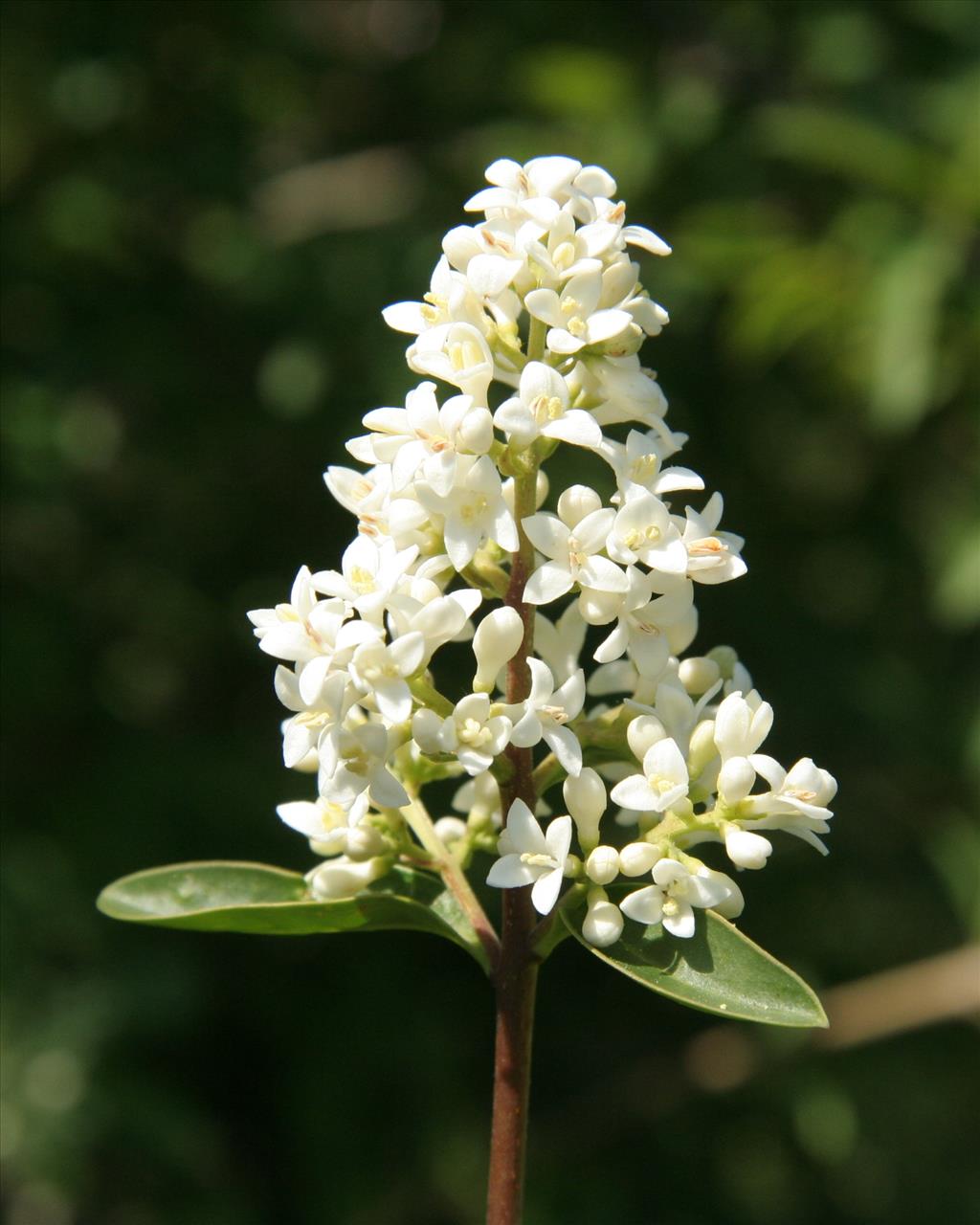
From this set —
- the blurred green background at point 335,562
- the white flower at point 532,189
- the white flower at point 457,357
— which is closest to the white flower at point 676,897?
the white flower at point 457,357

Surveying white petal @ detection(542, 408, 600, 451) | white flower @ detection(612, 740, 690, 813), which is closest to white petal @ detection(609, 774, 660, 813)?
white flower @ detection(612, 740, 690, 813)

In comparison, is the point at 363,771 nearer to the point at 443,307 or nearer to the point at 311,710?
the point at 311,710

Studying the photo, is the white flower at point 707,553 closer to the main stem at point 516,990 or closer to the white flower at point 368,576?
the main stem at point 516,990

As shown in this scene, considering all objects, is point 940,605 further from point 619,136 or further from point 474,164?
point 474,164

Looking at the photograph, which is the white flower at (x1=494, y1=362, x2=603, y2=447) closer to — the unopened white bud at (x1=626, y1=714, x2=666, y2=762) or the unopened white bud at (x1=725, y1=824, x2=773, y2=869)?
the unopened white bud at (x1=626, y1=714, x2=666, y2=762)

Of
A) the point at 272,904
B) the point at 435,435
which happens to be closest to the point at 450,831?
the point at 272,904

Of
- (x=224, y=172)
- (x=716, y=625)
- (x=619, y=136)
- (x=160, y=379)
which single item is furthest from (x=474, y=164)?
(x=716, y=625)

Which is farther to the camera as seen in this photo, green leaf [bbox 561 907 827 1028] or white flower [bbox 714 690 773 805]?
white flower [bbox 714 690 773 805]
